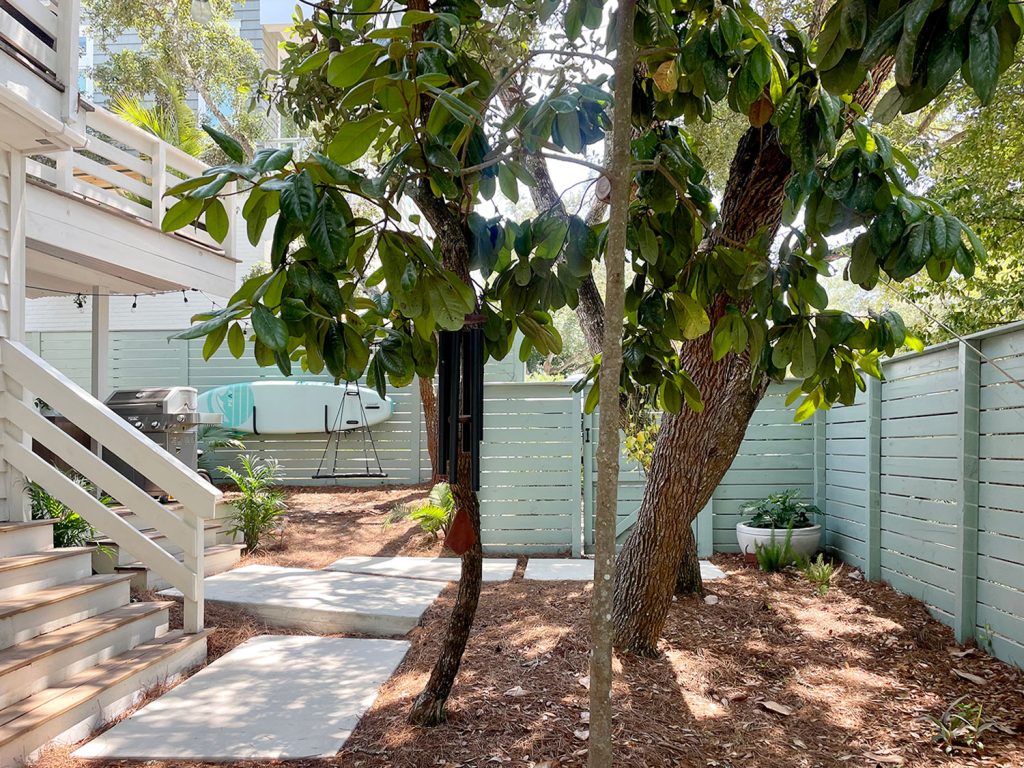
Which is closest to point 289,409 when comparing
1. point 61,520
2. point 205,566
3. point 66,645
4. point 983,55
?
point 205,566

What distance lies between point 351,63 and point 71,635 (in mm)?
2872

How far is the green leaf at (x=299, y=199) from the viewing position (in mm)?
1412

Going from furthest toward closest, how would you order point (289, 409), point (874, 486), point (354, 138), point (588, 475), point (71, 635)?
1. point (289, 409)
2. point (588, 475)
3. point (874, 486)
4. point (71, 635)
5. point (354, 138)

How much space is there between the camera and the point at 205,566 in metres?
5.33

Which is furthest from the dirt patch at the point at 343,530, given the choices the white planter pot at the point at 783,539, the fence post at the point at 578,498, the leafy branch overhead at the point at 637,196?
the leafy branch overhead at the point at 637,196

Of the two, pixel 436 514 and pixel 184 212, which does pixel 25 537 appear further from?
pixel 436 514

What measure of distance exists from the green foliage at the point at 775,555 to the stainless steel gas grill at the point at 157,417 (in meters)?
4.60

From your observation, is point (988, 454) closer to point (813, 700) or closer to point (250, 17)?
point (813, 700)

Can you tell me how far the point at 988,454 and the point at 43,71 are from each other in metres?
5.13

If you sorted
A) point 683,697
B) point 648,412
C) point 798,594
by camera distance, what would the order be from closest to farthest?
point 683,697 → point 798,594 → point 648,412

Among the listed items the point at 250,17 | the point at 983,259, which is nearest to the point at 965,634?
the point at 983,259

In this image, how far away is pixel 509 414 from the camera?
609cm

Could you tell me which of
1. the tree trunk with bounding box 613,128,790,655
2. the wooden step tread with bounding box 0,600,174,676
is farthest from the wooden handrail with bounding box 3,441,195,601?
the tree trunk with bounding box 613,128,790,655

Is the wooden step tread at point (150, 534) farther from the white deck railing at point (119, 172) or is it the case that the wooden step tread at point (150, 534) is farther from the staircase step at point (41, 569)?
the white deck railing at point (119, 172)
